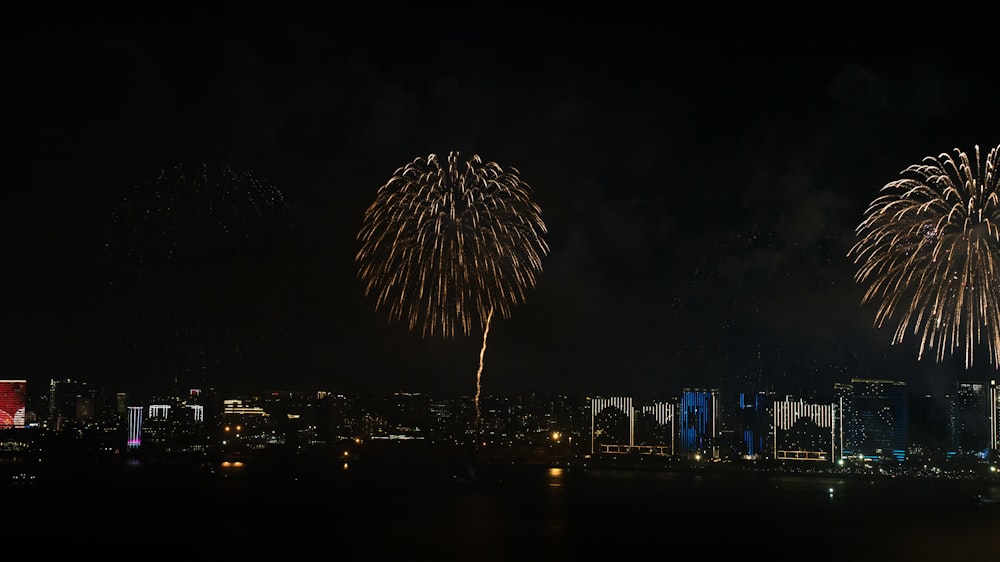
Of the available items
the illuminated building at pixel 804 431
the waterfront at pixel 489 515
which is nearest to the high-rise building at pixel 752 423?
the illuminated building at pixel 804 431

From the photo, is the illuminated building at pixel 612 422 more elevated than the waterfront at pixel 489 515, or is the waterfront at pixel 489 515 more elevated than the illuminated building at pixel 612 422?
the illuminated building at pixel 612 422

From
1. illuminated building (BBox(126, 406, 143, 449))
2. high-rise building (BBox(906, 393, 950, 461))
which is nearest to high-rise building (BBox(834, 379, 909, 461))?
high-rise building (BBox(906, 393, 950, 461))

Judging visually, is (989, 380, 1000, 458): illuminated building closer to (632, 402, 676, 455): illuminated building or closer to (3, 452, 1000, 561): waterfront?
(3, 452, 1000, 561): waterfront

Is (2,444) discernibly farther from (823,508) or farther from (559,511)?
(823,508)

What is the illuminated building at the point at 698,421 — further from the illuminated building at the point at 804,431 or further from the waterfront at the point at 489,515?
the waterfront at the point at 489,515

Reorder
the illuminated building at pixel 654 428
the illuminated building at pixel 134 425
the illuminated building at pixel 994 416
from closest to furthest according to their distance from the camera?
the illuminated building at pixel 994 416 < the illuminated building at pixel 654 428 < the illuminated building at pixel 134 425

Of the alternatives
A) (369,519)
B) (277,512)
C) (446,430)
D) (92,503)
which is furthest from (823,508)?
(446,430)
